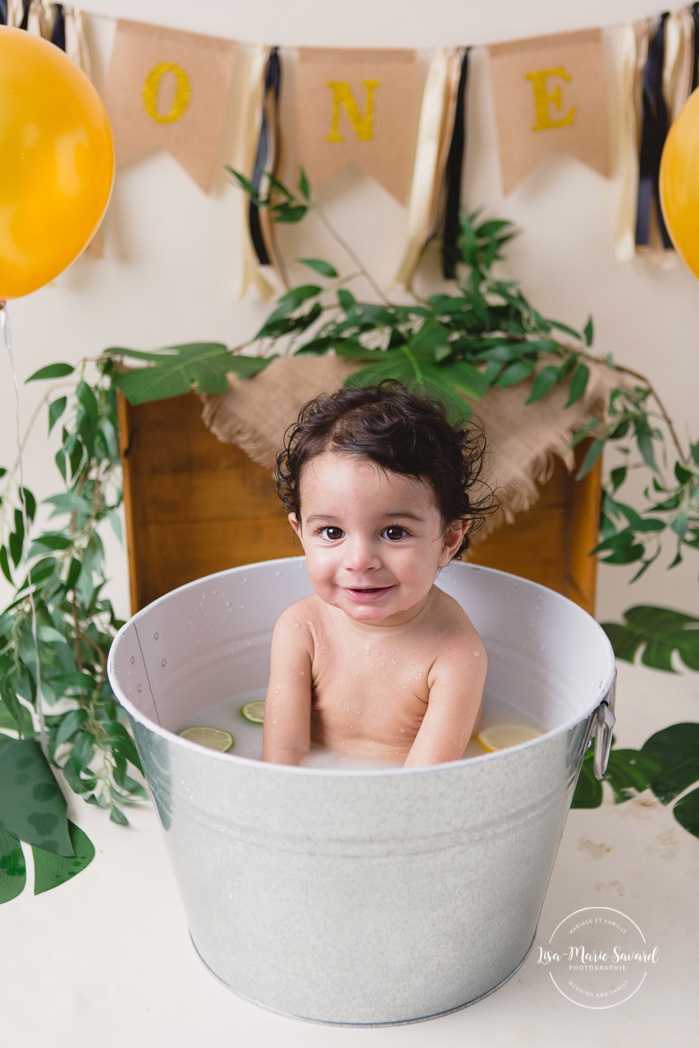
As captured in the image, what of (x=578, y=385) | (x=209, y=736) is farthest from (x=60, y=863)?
(x=578, y=385)

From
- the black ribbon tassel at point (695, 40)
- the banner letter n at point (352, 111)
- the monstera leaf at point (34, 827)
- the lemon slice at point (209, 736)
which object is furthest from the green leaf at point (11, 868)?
the black ribbon tassel at point (695, 40)

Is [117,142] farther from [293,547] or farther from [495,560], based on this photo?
[495,560]

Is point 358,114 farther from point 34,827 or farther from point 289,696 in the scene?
point 34,827

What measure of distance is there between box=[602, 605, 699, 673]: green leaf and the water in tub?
32 centimetres

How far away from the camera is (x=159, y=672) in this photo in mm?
1202

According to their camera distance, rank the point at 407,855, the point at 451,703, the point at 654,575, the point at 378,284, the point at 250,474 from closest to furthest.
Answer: the point at 407,855, the point at 451,703, the point at 250,474, the point at 378,284, the point at 654,575

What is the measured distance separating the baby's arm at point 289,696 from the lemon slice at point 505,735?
9.4 inches

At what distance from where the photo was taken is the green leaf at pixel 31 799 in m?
1.29

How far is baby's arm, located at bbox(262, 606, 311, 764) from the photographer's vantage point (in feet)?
3.83

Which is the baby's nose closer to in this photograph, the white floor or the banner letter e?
the white floor

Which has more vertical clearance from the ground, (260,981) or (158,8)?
(158,8)

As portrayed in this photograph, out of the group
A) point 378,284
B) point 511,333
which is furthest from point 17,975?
point 378,284

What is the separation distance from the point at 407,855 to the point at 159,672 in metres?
0.45

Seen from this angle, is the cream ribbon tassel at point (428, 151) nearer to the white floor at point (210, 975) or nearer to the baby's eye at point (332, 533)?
the baby's eye at point (332, 533)
